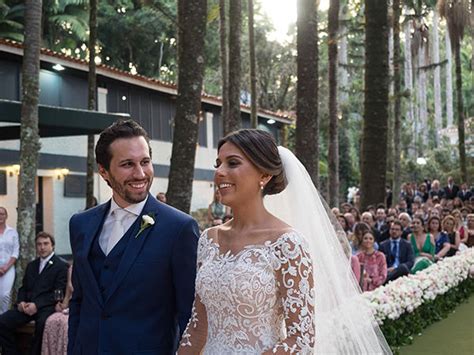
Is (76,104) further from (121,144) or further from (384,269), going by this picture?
(121,144)

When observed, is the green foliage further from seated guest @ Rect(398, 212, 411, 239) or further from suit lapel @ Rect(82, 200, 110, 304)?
suit lapel @ Rect(82, 200, 110, 304)

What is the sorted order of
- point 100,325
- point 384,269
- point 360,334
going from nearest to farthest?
point 100,325
point 360,334
point 384,269

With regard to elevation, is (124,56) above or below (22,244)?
above

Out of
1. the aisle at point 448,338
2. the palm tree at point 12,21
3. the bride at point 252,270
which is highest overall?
the palm tree at point 12,21

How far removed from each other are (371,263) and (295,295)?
8.51 meters

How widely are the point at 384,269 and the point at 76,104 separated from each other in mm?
12608

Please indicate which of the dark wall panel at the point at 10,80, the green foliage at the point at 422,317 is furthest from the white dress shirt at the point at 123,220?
the dark wall panel at the point at 10,80

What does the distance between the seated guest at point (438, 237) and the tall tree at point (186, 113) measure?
5.75 meters

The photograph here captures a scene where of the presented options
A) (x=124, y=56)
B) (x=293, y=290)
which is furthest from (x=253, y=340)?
(x=124, y=56)

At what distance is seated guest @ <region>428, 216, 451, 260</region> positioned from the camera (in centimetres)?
1430

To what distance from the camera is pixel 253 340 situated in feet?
10.8

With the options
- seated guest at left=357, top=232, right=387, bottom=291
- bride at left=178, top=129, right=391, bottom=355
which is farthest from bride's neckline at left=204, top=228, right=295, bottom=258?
seated guest at left=357, top=232, right=387, bottom=291

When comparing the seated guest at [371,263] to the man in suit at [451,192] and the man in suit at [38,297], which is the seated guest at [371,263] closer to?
the man in suit at [38,297]

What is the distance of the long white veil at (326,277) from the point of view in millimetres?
4012
